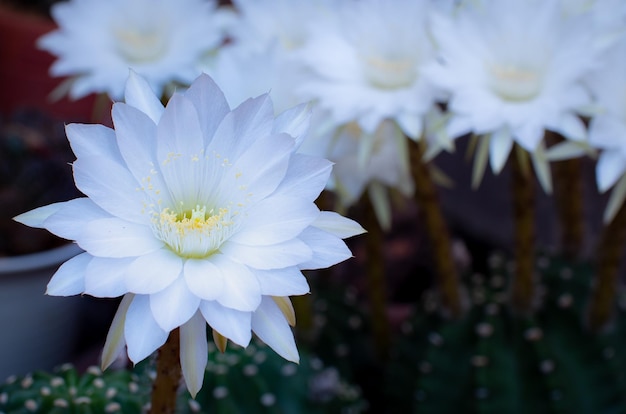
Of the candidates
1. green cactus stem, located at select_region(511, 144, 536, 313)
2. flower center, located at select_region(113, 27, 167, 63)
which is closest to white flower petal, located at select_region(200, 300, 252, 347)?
green cactus stem, located at select_region(511, 144, 536, 313)

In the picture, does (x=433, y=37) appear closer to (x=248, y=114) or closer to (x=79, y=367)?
(x=248, y=114)

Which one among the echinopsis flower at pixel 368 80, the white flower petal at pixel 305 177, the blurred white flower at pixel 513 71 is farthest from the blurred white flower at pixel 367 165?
the white flower petal at pixel 305 177

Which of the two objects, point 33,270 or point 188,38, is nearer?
point 188,38

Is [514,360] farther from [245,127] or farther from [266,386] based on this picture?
[245,127]

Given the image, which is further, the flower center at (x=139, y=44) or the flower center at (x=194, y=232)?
the flower center at (x=139, y=44)

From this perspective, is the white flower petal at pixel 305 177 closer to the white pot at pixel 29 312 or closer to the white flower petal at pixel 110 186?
the white flower petal at pixel 110 186

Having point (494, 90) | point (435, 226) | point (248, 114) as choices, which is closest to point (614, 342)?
point (435, 226)
